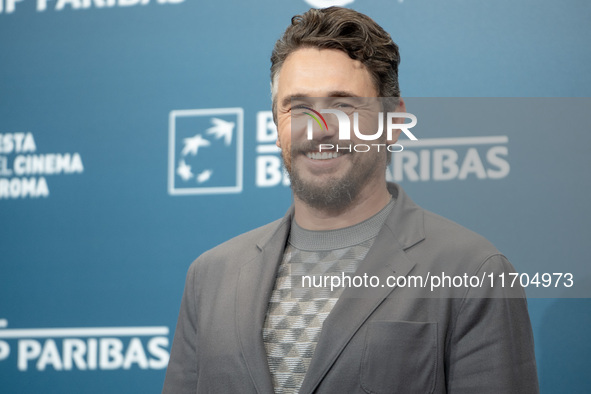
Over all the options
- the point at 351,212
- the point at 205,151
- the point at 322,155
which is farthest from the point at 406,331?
the point at 205,151

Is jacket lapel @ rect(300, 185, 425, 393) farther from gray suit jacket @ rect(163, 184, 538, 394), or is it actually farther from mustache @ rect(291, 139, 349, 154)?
mustache @ rect(291, 139, 349, 154)

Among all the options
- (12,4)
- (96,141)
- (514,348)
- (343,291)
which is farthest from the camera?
(12,4)

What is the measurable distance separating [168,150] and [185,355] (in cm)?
95

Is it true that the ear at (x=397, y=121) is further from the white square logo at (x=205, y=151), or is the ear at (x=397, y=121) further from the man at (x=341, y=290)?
the white square logo at (x=205, y=151)

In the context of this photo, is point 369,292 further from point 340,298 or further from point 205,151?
point 205,151

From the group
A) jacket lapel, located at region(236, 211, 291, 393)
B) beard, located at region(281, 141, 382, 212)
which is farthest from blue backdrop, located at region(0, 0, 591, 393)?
jacket lapel, located at region(236, 211, 291, 393)

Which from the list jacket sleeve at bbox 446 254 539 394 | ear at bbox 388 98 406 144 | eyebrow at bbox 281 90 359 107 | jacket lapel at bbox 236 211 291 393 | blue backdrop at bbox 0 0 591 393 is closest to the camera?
jacket sleeve at bbox 446 254 539 394

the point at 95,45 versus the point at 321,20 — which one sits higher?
the point at 95,45

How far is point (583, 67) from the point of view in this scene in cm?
202

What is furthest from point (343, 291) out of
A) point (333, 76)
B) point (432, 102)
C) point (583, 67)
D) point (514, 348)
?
point (583, 67)

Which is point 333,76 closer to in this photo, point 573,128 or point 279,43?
point 279,43

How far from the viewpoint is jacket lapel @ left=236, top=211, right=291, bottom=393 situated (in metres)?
1.36

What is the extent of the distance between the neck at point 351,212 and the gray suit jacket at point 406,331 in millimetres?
57

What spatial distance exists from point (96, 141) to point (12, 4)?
64 cm
